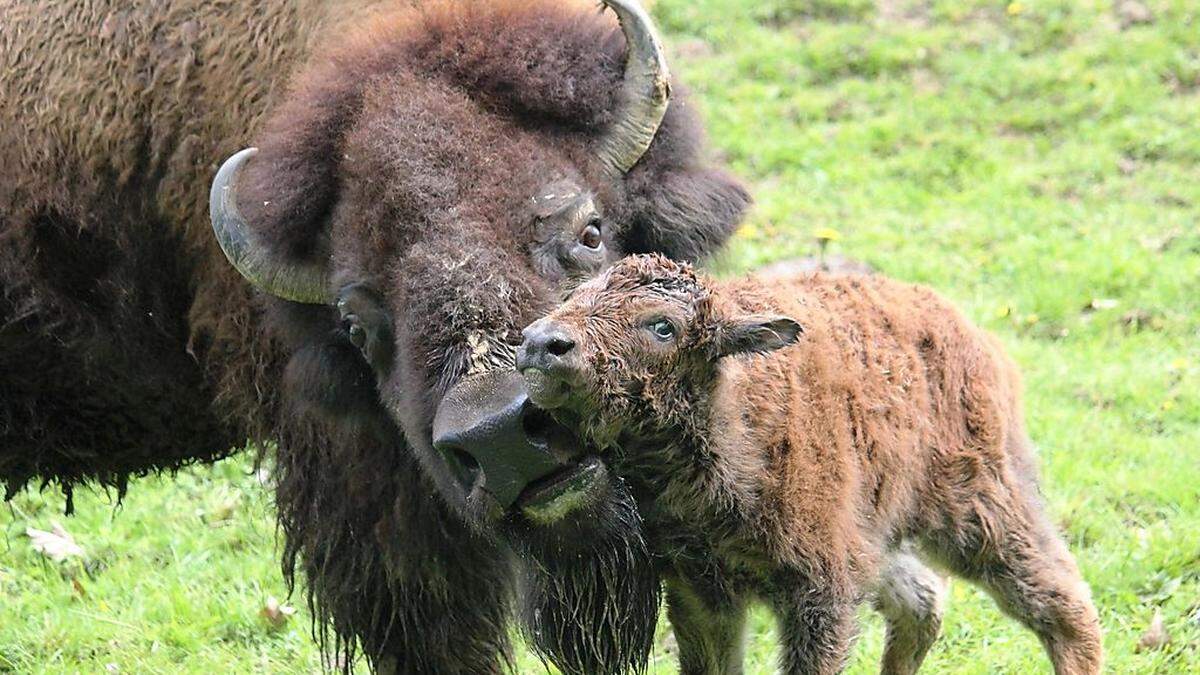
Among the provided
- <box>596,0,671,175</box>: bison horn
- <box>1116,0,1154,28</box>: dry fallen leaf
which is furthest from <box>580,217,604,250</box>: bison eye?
<box>1116,0,1154,28</box>: dry fallen leaf

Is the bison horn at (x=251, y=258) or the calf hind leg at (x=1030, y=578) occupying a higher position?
the bison horn at (x=251, y=258)

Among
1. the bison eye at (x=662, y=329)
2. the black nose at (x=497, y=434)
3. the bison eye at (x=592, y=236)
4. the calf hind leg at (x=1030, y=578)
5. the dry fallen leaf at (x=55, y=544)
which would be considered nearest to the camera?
the black nose at (x=497, y=434)

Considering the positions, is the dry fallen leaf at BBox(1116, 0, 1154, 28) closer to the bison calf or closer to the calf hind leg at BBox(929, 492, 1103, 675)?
the bison calf

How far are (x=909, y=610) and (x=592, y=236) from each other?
1.73 m

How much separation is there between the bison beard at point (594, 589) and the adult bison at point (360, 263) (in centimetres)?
1

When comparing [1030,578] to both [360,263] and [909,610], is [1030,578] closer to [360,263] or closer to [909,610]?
[909,610]

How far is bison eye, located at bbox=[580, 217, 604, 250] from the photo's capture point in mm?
4164

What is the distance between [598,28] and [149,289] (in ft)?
6.11

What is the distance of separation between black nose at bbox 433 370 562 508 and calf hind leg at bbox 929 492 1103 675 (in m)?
1.81

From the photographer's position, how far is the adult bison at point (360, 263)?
388 cm

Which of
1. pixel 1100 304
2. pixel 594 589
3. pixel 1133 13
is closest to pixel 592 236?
pixel 594 589

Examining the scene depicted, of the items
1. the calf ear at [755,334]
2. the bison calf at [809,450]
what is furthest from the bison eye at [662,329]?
the calf ear at [755,334]

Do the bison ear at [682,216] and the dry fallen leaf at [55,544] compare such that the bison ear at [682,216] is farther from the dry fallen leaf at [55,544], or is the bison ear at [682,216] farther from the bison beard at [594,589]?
the dry fallen leaf at [55,544]

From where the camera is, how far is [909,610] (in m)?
5.07
